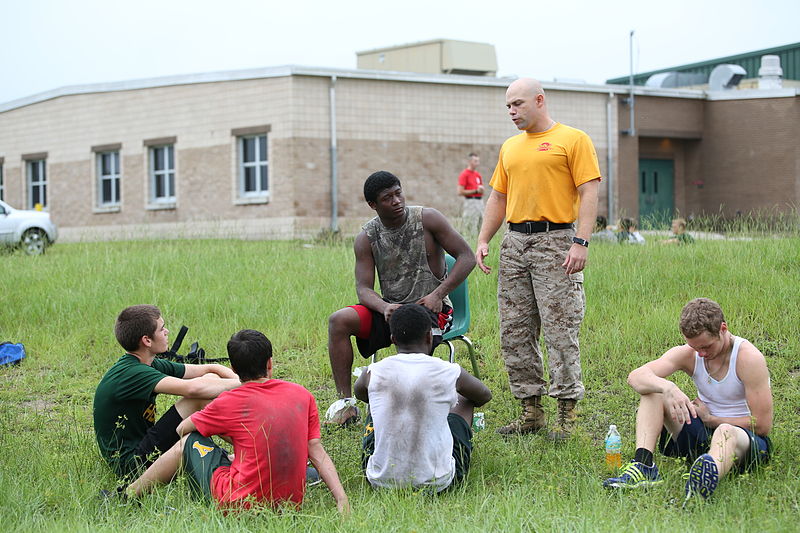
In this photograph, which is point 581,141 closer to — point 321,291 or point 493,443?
point 493,443

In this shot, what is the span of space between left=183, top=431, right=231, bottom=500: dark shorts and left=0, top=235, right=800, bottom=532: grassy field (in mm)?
89

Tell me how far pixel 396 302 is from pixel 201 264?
22.1 ft

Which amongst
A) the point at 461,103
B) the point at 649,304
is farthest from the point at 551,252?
the point at 461,103

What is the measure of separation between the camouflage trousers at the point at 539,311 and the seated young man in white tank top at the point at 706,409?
831 millimetres

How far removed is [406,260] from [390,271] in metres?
0.14

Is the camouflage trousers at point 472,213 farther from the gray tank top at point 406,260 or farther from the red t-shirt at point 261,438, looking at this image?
the red t-shirt at point 261,438

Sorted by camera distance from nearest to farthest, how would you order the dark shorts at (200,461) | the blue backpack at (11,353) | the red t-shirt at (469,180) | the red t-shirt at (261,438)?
the red t-shirt at (261,438) → the dark shorts at (200,461) → the blue backpack at (11,353) → the red t-shirt at (469,180)

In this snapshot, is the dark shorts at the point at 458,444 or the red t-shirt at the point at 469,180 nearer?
the dark shorts at the point at 458,444

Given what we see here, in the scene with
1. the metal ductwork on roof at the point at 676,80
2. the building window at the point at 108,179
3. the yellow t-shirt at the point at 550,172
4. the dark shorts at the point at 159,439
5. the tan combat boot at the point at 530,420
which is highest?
the metal ductwork on roof at the point at 676,80

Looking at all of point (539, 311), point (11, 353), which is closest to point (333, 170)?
point (11, 353)

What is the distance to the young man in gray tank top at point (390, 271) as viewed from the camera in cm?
601

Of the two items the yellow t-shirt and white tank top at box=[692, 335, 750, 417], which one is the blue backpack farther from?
white tank top at box=[692, 335, 750, 417]

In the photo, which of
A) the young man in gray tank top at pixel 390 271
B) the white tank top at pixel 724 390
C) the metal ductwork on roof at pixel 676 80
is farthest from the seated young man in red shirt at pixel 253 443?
the metal ductwork on roof at pixel 676 80

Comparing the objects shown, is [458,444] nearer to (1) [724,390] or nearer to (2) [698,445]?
(2) [698,445]
